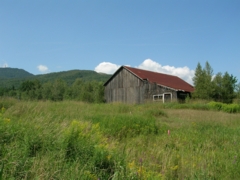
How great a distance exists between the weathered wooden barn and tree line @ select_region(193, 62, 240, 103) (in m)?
1.90

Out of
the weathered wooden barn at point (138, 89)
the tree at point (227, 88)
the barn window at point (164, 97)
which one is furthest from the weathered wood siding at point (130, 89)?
the tree at point (227, 88)

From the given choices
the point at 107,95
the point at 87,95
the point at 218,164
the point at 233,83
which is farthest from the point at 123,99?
the point at 218,164

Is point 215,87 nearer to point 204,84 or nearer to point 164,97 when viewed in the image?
point 204,84

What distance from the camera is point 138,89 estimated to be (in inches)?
1117

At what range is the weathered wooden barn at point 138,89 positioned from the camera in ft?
86.7

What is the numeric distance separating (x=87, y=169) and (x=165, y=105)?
1912 cm

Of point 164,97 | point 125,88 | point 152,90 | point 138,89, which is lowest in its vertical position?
point 164,97

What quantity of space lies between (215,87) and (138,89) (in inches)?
384

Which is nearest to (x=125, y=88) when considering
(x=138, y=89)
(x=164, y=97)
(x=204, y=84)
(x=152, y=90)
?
(x=138, y=89)

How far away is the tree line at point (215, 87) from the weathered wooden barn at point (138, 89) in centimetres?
190

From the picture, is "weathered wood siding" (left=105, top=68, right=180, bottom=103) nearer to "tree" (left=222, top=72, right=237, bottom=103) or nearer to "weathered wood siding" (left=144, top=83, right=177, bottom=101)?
"weathered wood siding" (left=144, top=83, right=177, bottom=101)

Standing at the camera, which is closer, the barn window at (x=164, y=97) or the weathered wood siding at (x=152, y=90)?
the barn window at (x=164, y=97)

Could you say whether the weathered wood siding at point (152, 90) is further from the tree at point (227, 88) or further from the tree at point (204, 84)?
the tree at point (227, 88)

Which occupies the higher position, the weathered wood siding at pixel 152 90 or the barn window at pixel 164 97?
the weathered wood siding at pixel 152 90
